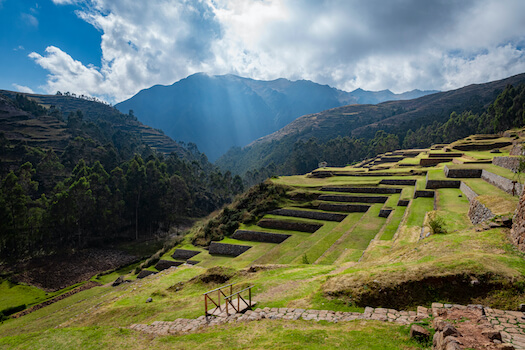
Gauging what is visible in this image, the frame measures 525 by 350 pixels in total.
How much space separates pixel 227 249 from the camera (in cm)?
2497

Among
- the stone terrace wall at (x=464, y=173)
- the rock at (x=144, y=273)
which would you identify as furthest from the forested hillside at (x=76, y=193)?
the stone terrace wall at (x=464, y=173)

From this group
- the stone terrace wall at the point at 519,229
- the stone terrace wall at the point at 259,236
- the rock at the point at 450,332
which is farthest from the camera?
the stone terrace wall at the point at 259,236

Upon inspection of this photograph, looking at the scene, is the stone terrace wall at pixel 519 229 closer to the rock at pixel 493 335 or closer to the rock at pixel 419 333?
the rock at pixel 493 335

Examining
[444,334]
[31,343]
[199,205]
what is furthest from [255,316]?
[199,205]

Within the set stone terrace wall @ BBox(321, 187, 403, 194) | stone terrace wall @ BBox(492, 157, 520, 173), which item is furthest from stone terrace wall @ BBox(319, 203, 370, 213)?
stone terrace wall @ BBox(492, 157, 520, 173)

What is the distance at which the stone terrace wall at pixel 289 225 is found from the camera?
25.6 m

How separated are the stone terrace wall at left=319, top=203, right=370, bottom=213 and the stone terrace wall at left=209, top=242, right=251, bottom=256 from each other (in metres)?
9.39

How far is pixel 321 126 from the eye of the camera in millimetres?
150375

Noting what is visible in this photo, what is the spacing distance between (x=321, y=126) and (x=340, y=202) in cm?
12719

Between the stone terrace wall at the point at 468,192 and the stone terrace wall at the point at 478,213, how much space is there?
2790 millimetres

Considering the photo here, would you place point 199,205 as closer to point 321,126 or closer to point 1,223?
point 1,223

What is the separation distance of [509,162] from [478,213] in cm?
1165

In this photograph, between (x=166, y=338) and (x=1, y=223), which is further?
(x=1, y=223)

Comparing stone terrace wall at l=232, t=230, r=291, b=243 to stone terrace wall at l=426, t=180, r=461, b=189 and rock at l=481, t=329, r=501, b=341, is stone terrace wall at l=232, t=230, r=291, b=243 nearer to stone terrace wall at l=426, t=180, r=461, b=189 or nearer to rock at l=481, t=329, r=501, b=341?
stone terrace wall at l=426, t=180, r=461, b=189
